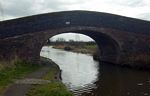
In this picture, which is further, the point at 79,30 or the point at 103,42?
the point at 103,42

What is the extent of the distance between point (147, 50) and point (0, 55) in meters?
13.5

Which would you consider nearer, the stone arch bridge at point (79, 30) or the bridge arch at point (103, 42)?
the stone arch bridge at point (79, 30)

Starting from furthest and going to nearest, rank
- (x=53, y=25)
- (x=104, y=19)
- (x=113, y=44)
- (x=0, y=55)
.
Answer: (x=113, y=44)
(x=104, y=19)
(x=53, y=25)
(x=0, y=55)

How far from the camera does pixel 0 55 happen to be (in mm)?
24797

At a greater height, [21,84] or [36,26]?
[36,26]

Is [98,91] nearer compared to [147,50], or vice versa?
[98,91]

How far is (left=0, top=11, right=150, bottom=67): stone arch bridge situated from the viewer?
83.5ft

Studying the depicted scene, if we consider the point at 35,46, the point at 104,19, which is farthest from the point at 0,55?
the point at 104,19

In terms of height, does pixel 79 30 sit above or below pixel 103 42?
above

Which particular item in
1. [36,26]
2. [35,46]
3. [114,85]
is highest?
[36,26]

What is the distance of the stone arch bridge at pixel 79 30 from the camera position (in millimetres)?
25438

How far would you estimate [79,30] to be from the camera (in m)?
29.0

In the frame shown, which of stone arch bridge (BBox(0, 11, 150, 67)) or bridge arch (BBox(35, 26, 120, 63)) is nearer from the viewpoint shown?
stone arch bridge (BBox(0, 11, 150, 67))

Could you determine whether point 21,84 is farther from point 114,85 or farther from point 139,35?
point 139,35
